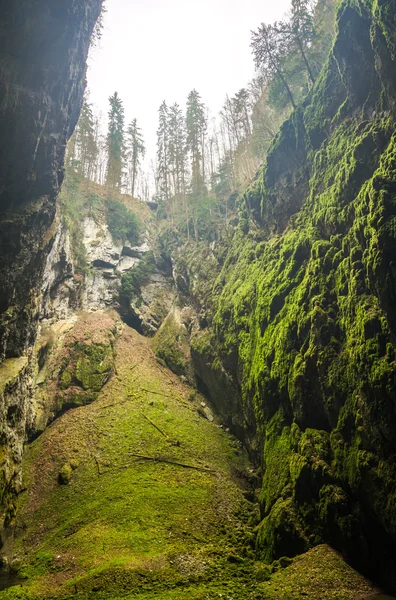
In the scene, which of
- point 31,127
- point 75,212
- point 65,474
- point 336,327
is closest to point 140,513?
point 65,474

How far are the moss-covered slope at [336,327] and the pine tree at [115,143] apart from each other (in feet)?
93.7

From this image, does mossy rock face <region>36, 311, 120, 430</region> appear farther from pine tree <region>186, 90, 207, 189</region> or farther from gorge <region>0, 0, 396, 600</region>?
pine tree <region>186, 90, 207, 189</region>

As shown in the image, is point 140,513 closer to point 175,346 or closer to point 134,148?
point 175,346

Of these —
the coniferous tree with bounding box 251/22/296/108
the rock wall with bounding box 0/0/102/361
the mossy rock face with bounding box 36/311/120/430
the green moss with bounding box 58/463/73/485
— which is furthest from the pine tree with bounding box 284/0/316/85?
the green moss with bounding box 58/463/73/485

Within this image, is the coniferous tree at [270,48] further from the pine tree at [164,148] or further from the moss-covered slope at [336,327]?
the pine tree at [164,148]

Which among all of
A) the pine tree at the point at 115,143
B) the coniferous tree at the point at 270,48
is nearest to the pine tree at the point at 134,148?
the pine tree at the point at 115,143

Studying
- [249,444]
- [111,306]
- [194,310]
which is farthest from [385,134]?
[111,306]

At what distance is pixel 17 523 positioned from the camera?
458 inches

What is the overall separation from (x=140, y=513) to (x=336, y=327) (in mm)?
9742

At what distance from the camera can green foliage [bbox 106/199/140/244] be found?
110 ft

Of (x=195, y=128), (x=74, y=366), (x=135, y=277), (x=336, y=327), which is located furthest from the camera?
(x=195, y=128)

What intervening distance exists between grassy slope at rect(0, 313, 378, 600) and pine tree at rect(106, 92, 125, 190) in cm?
2916

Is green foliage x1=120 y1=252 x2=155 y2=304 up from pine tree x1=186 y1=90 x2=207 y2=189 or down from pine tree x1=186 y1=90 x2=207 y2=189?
down

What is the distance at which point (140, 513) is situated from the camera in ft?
37.8
